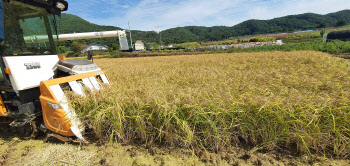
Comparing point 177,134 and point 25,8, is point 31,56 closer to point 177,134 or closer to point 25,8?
point 25,8

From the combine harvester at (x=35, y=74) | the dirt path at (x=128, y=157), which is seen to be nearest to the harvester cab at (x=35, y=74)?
the combine harvester at (x=35, y=74)

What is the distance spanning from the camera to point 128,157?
1943 millimetres

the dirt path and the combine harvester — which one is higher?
the combine harvester

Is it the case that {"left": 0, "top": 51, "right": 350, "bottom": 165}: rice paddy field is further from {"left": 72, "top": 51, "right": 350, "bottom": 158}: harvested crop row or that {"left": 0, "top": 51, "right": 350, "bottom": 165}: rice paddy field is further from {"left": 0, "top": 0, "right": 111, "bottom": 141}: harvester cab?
{"left": 0, "top": 0, "right": 111, "bottom": 141}: harvester cab

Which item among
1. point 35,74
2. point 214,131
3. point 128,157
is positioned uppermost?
point 35,74

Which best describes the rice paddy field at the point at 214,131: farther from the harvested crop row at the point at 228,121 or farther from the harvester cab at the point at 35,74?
the harvester cab at the point at 35,74

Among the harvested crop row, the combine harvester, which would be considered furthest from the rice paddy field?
the combine harvester

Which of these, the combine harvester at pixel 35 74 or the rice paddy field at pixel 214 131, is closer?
the rice paddy field at pixel 214 131

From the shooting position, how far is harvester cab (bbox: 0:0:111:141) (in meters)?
2.19

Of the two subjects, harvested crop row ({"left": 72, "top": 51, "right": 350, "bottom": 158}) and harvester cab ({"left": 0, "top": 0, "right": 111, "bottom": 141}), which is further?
harvester cab ({"left": 0, "top": 0, "right": 111, "bottom": 141})

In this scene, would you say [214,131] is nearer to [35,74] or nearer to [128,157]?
[128,157]

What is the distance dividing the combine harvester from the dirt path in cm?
23

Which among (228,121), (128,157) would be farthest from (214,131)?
(128,157)

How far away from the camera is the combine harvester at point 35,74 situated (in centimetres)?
219
